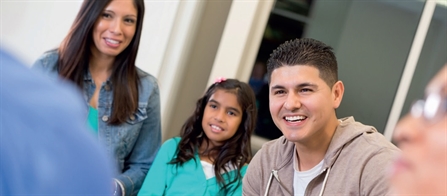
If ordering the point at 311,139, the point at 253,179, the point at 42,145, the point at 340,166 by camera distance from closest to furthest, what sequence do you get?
the point at 42,145
the point at 340,166
the point at 311,139
the point at 253,179

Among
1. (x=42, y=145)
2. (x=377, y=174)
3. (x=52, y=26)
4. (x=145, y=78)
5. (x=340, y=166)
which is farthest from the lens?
(x=52, y=26)

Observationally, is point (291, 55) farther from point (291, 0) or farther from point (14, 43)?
point (14, 43)

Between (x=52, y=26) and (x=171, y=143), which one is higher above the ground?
(x=52, y=26)

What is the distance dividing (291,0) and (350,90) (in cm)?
56

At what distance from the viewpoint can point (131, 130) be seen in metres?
2.47

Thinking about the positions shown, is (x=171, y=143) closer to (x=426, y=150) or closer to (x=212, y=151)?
(x=212, y=151)

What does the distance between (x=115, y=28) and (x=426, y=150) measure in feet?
6.61

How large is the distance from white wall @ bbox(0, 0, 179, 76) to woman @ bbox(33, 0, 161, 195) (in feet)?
1.81

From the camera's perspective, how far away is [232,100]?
8.55 feet

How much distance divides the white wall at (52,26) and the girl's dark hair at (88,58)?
0.55 meters

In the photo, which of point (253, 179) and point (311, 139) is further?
point (253, 179)

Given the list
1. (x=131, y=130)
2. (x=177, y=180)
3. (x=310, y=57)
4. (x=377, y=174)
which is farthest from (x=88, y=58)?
(x=377, y=174)

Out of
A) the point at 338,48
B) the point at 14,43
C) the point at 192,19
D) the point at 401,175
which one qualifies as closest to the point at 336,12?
the point at 338,48

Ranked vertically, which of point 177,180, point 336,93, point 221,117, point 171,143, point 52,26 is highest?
point 336,93
